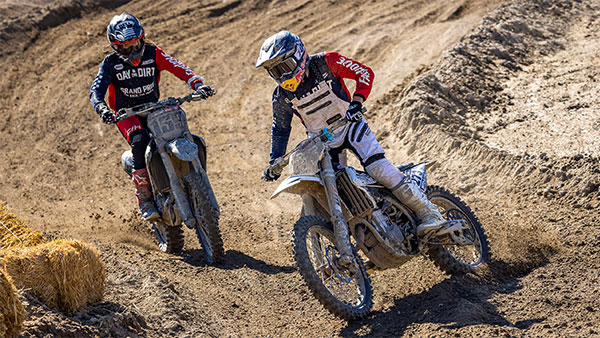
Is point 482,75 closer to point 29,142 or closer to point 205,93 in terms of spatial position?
point 205,93

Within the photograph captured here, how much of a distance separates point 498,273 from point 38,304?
14.1 ft

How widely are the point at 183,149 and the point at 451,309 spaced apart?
11.5 feet

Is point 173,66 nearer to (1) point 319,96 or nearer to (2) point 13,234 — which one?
(1) point 319,96

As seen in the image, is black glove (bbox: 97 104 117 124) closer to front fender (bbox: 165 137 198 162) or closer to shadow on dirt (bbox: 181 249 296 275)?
front fender (bbox: 165 137 198 162)

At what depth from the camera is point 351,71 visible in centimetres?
696

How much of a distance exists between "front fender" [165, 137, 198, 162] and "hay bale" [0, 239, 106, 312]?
7.94 ft

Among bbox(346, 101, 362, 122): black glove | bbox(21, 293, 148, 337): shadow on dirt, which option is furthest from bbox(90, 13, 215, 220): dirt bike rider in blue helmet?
bbox(21, 293, 148, 337): shadow on dirt

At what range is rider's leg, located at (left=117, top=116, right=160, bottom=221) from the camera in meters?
8.48

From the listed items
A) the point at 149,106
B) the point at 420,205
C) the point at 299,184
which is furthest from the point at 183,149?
the point at 420,205

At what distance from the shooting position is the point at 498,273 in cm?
713

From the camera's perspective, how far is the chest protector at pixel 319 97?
6.88m

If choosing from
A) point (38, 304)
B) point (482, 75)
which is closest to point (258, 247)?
point (38, 304)

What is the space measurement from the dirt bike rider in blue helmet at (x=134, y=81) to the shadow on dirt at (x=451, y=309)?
3.42 m

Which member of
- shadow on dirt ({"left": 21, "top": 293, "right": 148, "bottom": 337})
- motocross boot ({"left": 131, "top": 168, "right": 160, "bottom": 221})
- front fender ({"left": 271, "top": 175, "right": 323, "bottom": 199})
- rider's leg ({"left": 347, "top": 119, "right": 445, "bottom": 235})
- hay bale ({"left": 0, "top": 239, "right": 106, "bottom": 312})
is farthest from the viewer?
motocross boot ({"left": 131, "top": 168, "right": 160, "bottom": 221})
